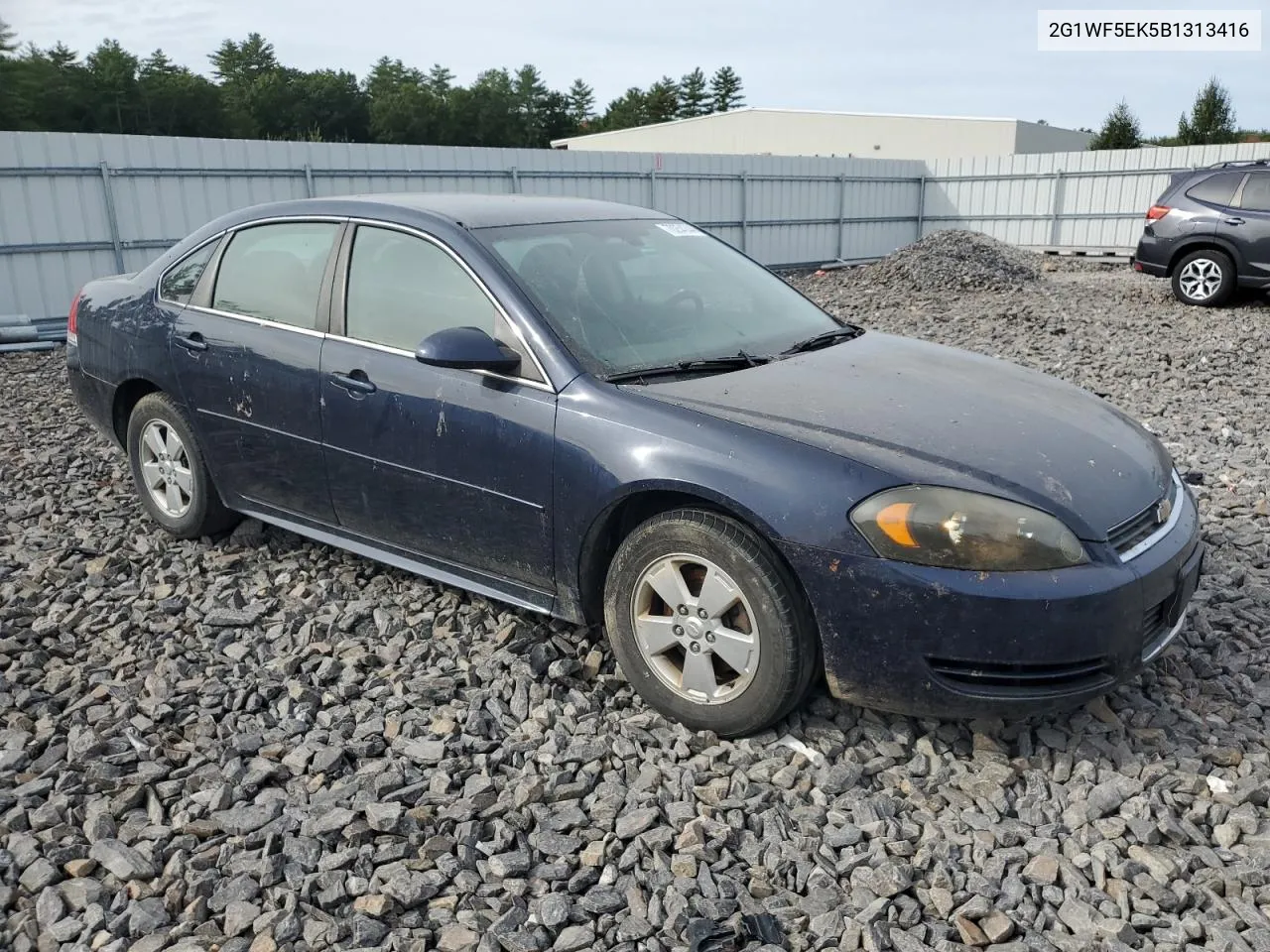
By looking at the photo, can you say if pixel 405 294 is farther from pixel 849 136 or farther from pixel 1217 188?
pixel 849 136

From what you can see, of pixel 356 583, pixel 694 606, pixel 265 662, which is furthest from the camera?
pixel 356 583

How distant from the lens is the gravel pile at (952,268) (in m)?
15.9

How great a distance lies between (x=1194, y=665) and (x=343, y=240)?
142 inches

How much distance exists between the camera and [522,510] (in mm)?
3418

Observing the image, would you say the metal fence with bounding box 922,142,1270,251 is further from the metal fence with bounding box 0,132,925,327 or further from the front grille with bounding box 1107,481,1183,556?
the front grille with bounding box 1107,481,1183,556

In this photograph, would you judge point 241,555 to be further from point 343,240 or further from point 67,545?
point 343,240

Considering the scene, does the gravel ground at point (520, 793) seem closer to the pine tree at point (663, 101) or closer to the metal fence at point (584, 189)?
the metal fence at point (584, 189)

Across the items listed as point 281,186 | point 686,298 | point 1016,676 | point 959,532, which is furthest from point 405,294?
point 281,186

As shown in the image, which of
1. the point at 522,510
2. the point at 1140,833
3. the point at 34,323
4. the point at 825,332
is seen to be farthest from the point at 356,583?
the point at 34,323

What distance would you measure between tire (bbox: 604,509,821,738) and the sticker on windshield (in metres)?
1.74

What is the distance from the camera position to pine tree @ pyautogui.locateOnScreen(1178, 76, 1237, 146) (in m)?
41.3

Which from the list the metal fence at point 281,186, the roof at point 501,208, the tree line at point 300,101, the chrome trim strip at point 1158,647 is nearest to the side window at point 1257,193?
the metal fence at point 281,186

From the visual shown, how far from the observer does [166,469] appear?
4.84 metres

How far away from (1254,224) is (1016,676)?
12.2 m
